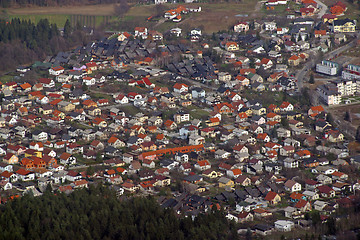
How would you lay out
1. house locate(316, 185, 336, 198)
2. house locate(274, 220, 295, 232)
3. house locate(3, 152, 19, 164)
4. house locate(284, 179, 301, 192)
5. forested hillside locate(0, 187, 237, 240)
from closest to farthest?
forested hillside locate(0, 187, 237, 240) < house locate(274, 220, 295, 232) < house locate(316, 185, 336, 198) < house locate(284, 179, 301, 192) < house locate(3, 152, 19, 164)

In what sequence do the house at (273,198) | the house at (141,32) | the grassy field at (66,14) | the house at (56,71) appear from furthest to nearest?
1. the grassy field at (66,14)
2. the house at (141,32)
3. the house at (56,71)
4. the house at (273,198)

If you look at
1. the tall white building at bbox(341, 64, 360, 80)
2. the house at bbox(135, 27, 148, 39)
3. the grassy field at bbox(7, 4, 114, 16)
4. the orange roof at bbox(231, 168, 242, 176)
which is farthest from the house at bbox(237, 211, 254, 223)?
the grassy field at bbox(7, 4, 114, 16)

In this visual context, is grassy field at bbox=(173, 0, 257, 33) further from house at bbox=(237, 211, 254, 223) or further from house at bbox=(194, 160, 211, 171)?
house at bbox=(237, 211, 254, 223)

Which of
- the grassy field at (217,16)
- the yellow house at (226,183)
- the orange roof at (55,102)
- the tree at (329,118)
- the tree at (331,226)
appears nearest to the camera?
the tree at (331,226)

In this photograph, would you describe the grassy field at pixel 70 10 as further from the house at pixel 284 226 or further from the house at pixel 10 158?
the house at pixel 284 226

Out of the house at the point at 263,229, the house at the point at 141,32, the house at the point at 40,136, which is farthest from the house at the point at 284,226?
the house at the point at 141,32

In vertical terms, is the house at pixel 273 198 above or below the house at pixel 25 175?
above

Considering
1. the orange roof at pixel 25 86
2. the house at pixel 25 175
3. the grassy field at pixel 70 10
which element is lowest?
the house at pixel 25 175

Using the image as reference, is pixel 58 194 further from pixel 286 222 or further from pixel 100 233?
pixel 286 222

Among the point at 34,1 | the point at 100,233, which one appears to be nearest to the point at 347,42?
the point at 34,1
